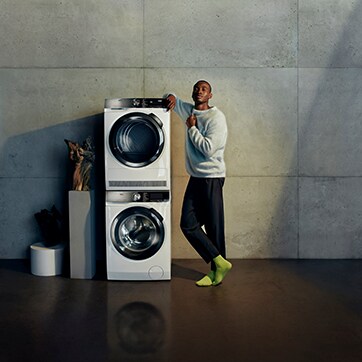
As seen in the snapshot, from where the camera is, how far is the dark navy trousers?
13.4 feet

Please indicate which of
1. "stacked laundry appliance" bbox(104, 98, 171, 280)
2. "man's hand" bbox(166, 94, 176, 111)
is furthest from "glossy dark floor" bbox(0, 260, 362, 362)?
"man's hand" bbox(166, 94, 176, 111)

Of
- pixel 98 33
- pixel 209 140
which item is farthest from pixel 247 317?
pixel 98 33

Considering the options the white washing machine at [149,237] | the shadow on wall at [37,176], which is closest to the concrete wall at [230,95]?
the shadow on wall at [37,176]

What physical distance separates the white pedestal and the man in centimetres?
84

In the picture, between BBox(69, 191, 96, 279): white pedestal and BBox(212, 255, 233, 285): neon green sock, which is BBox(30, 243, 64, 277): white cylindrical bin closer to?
BBox(69, 191, 96, 279): white pedestal

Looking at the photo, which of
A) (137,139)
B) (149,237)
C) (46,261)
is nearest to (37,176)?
(46,261)

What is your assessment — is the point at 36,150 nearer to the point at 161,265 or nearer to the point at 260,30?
the point at 161,265

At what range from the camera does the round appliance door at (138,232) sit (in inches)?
A: 165

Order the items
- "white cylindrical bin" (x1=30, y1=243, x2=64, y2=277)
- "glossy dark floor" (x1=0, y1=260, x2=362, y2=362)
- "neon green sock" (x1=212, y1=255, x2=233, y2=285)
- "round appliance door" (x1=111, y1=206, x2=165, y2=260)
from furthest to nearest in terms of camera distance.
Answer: "white cylindrical bin" (x1=30, y1=243, x2=64, y2=277)
"round appliance door" (x1=111, y1=206, x2=165, y2=260)
"neon green sock" (x1=212, y1=255, x2=233, y2=285)
"glossy dark floor" (x1=0, y1=260, x2=362, y2=362)

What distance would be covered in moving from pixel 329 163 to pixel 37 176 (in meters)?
2.98

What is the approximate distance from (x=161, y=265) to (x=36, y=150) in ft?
6.00

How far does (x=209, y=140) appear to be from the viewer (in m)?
3.96

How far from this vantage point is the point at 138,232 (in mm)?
4312

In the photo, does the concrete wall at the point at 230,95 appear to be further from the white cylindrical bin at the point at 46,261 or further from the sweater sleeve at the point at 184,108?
the sweater sleeve at the point at 184,108
